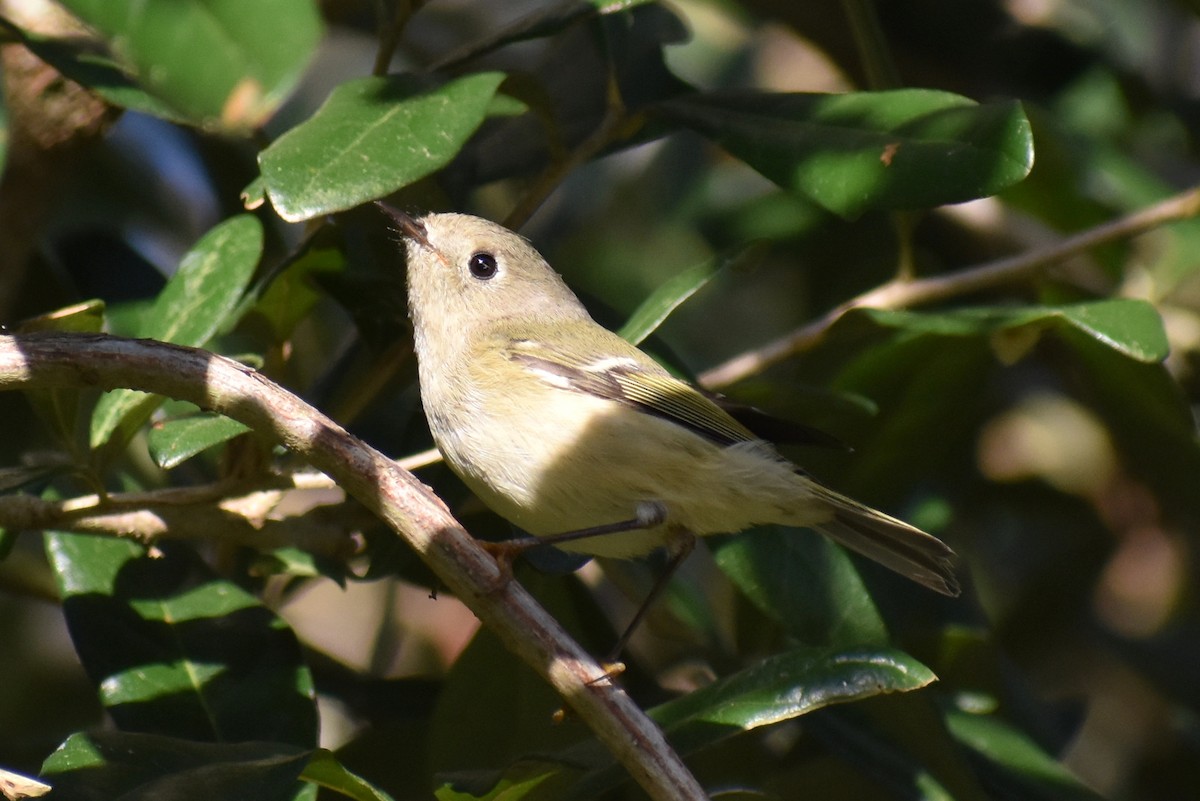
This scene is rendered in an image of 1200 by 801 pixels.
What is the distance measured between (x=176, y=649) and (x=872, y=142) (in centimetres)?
114

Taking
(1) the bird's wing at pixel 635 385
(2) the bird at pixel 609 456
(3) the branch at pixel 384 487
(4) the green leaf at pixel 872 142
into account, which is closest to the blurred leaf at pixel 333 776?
(3) the branch at pixel 384 487

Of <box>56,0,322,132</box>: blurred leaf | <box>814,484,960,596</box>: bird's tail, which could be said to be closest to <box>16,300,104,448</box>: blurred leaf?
<box>56,0,322,132</box>: blurred leaf

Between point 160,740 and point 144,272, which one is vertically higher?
point 144,272

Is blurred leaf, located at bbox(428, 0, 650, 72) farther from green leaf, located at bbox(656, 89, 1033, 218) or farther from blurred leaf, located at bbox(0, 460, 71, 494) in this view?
blurred leaf, located at bbox(0, 460, 71, 494)

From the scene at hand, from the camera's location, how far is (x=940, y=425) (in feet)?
7.09

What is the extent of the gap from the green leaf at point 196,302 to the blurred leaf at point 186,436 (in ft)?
0.17

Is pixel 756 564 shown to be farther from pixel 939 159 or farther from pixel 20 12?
pixel 20 12

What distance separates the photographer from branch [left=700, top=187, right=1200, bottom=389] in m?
2.08

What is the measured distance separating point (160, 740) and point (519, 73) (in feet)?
3.17

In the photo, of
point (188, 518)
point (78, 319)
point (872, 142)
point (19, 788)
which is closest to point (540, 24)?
point (872, 142)

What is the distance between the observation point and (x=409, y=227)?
2.18 meters

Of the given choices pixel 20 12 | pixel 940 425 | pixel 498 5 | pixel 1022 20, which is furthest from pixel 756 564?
pixel 498 5

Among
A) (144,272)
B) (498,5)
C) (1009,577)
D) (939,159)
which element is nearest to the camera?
(939,159)

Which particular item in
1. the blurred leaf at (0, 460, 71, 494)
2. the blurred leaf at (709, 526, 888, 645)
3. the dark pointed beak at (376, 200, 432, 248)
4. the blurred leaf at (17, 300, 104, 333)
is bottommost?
the blurred leaf at (709, 526, 888, 645)
